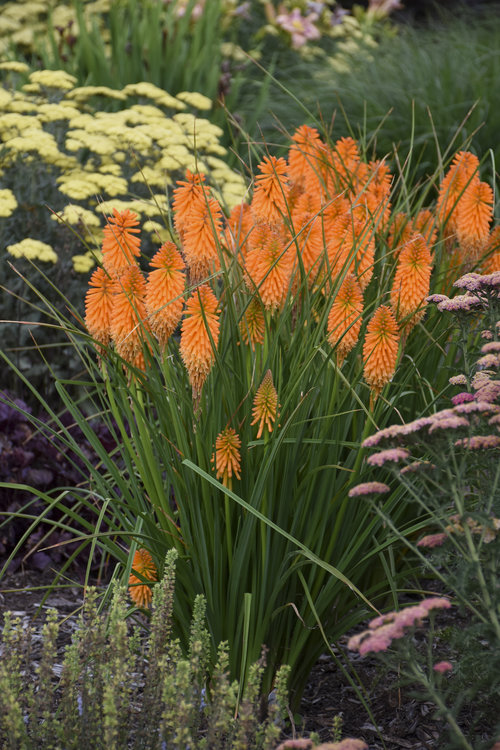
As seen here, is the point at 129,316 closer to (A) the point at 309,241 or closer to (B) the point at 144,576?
(A) the point at 309,241

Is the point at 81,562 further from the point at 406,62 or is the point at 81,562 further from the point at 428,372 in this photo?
the point at 406,62

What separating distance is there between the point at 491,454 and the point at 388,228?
1.20m

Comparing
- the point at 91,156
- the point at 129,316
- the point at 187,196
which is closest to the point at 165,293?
the point at 129,316

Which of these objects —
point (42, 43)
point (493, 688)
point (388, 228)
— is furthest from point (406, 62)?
point (493, 688)

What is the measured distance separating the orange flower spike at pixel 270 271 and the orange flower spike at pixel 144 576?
2.72 ft

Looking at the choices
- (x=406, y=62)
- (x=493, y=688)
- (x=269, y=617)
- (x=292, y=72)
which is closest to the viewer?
(x=493, y=688)

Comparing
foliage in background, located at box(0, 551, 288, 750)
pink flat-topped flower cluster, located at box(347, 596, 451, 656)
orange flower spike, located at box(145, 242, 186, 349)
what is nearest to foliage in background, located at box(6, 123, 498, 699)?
orange flower spike, located at box(145, 242, 186, 349)

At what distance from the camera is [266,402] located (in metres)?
2.27

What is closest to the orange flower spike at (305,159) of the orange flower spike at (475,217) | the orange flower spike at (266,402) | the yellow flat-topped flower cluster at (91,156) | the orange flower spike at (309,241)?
the orange flower spike at (309,241)

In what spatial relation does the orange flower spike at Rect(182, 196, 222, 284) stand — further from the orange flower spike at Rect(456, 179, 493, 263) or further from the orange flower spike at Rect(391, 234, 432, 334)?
the orange flower spike at Rect(456, 179, 493, 263)

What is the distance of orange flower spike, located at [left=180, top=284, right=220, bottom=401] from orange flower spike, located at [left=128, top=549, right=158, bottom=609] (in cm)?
61

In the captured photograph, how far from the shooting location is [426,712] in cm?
273

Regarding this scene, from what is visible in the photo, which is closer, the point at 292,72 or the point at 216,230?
the point at 216,230

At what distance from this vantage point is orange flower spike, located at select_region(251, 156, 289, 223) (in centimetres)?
263
